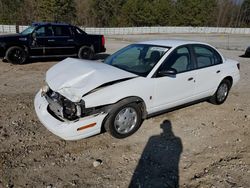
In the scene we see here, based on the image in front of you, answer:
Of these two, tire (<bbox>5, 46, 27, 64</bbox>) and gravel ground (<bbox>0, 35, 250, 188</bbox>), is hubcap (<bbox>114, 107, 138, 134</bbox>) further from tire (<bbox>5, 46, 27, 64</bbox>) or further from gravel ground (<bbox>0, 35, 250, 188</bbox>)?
tire (<bbox>5, 46, 27, 64</bbox>)

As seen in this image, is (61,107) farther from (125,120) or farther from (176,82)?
(176,82)

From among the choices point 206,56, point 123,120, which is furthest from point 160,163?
point 206,56

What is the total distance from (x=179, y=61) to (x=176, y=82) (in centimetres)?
43

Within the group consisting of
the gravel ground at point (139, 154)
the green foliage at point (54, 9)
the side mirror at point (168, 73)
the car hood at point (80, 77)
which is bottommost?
the gravel ground at point (139, 154)

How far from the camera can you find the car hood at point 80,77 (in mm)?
3732

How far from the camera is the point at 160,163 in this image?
11.5 ft

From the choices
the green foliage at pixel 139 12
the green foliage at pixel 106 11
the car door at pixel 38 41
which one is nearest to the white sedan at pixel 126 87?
the car door at pixel 38 41

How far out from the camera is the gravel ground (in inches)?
123

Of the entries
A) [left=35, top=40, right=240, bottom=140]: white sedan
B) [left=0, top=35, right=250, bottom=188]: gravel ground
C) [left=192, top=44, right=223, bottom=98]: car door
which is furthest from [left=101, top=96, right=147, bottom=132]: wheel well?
[left=192, top=44, right=223, bottom=98]: car door

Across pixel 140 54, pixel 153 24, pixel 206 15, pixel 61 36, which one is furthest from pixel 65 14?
pixel 140 54

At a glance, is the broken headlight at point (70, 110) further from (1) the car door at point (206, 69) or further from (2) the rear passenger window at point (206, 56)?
(2) the rear passenger window at point (206, 56)

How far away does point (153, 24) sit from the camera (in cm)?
5562

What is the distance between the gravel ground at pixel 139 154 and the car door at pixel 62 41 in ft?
17.6

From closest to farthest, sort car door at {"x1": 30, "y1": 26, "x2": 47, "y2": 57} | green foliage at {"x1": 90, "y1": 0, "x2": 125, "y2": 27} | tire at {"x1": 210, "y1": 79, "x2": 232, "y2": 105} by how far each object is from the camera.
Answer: tire at {"x1": 210, "y1": 79, "x2": 232, "y2": 105} < car door at {"x1": 30, "y1": 26, "x2": 47, "y2": 57} < green foliage at {"x1": 90, "y1": 0, "x2": 125, "y2": 27}
